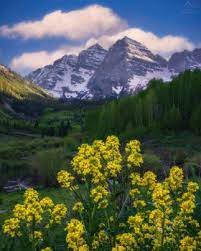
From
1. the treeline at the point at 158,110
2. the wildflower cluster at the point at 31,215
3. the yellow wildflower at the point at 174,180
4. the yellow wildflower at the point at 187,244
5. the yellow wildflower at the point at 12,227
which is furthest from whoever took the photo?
the treeline at the point at 158,110

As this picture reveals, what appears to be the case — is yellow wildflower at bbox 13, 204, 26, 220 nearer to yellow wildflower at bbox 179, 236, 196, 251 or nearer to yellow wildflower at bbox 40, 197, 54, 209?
yellow wildflower at bbox 40, 197, 54, 209

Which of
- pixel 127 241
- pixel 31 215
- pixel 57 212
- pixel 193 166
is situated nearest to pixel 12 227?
pixel 31 215

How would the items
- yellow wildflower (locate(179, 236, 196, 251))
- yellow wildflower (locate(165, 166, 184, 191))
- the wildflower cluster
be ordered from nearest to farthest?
yellow wildflower (locate(179, 236, 196, 251)), yellow wildflower (locate(165, 166, 184, 191)), the wildflower cluster

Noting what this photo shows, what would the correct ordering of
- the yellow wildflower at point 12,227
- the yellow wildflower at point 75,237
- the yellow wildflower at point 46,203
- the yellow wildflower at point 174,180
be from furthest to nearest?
the yellow wildflower at point 46,203, the yellow wildflower at point 12,227, the yellow wildflower at point 174,180, the yellow wildflower at point 75,237

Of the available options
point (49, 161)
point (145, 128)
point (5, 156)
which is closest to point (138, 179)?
point (49, 161)

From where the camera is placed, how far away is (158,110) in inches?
4077

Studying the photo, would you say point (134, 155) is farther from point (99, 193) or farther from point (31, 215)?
point (31, 215)

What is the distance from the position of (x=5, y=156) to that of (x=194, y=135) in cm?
3662

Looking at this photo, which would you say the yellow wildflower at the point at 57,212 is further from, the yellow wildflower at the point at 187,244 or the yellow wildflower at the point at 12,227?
the yellow wildflower at the point at 187,244

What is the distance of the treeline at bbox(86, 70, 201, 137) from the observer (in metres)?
94.2

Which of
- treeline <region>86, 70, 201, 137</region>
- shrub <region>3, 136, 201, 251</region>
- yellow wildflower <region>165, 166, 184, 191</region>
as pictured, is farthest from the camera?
treeline <region>86, 70, 201, 137</region>

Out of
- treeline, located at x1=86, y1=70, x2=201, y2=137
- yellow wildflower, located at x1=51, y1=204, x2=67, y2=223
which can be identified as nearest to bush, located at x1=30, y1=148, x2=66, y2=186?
treeline, located at x1=86, y1=70, x2=201, y2=137

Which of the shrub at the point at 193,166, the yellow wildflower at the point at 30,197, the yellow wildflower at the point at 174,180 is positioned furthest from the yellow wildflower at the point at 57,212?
the shrub at the point at 193,166

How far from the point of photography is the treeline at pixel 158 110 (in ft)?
309
